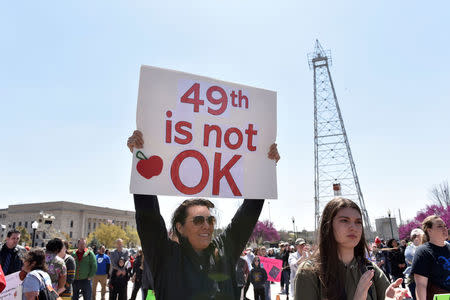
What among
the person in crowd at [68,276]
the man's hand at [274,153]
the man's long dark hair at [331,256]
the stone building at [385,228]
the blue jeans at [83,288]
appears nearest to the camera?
the man's long dark hair at [331,256]

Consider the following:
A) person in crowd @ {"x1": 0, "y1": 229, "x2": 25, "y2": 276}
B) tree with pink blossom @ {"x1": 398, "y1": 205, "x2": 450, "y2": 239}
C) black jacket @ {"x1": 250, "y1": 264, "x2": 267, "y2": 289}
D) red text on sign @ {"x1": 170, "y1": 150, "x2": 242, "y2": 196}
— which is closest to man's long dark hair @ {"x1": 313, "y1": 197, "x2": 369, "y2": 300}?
red text on sign @ {"x1": 170, "y1": 150, "x2": 242, "y2": 196}

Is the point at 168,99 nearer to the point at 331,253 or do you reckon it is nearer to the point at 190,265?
the point at 190,265

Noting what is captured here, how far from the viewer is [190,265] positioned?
90.3 inches

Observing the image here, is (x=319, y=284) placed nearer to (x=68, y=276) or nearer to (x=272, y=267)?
(x=68, y=276)

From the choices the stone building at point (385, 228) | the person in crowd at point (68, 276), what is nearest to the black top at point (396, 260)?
the person in crowd at point (68, 276)

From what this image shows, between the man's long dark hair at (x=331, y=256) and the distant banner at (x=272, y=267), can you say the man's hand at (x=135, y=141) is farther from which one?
the distant banner at (x=272, y=267)

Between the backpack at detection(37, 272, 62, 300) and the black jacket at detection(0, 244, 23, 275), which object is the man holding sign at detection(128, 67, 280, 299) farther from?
the black jacket at detection(0, 244, 23, 275)

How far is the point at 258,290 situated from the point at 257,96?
7.72 meters

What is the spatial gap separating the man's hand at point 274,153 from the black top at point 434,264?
2.10 m

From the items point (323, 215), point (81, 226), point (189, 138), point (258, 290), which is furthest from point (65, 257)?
point (81, 226)

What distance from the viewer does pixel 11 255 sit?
6.82 m

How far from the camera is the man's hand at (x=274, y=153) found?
325cm

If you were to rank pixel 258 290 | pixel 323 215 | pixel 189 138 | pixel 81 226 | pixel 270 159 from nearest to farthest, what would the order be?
pixel 323 215, pixel 189 138, pixel 270 159, pixel 258 290, pixel 81 226

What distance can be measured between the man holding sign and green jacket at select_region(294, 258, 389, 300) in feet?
1.41
